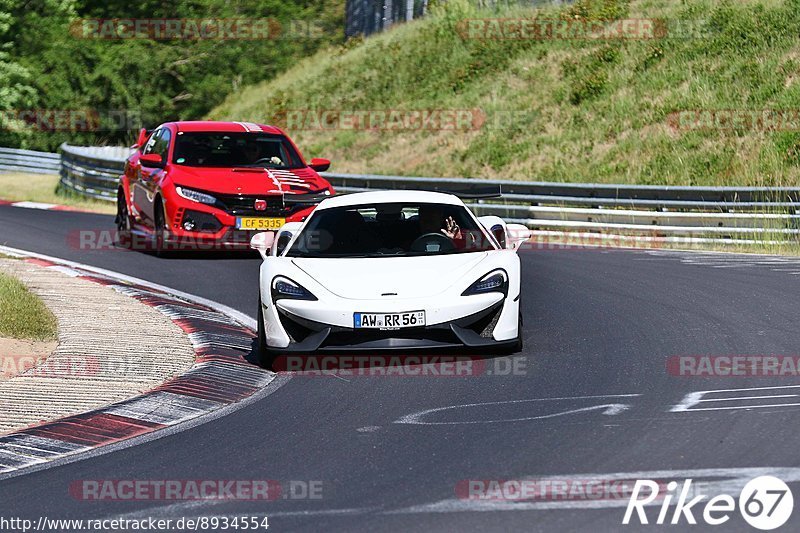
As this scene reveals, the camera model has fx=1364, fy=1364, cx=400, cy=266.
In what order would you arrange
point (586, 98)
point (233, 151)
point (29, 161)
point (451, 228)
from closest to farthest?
point (451, 228), point (233, 151), point (586, 98), point (29, 161)

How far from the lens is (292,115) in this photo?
41906mm

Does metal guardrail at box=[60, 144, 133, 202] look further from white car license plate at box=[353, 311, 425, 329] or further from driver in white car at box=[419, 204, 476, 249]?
white car license plate at box=[353, 311, 425, 329]

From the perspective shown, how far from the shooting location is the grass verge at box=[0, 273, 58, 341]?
10836mm

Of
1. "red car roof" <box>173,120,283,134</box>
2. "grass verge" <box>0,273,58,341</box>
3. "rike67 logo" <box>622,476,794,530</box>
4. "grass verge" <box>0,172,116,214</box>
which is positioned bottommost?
"grass verge" <box>0,172,116,214</box>

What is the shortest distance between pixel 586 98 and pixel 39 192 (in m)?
12.8

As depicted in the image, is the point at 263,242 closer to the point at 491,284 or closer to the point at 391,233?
the point at 391,233

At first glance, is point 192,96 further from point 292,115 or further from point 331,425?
point 331,425

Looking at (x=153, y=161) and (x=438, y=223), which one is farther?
(x=153, y=161)

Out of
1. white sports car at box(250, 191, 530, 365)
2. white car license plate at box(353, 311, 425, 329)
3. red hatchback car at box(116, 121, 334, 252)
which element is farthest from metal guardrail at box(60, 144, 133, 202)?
white car license plate at box(353, 311, 425, 329)

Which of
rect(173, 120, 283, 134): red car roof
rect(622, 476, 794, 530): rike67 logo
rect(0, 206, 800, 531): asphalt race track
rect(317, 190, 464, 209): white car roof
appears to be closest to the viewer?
rect(622, 476, 794, 530): rike67 logo

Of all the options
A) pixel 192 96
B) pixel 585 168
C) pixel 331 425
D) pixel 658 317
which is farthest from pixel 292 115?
pixel 331 425

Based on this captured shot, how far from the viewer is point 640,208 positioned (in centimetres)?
2048
